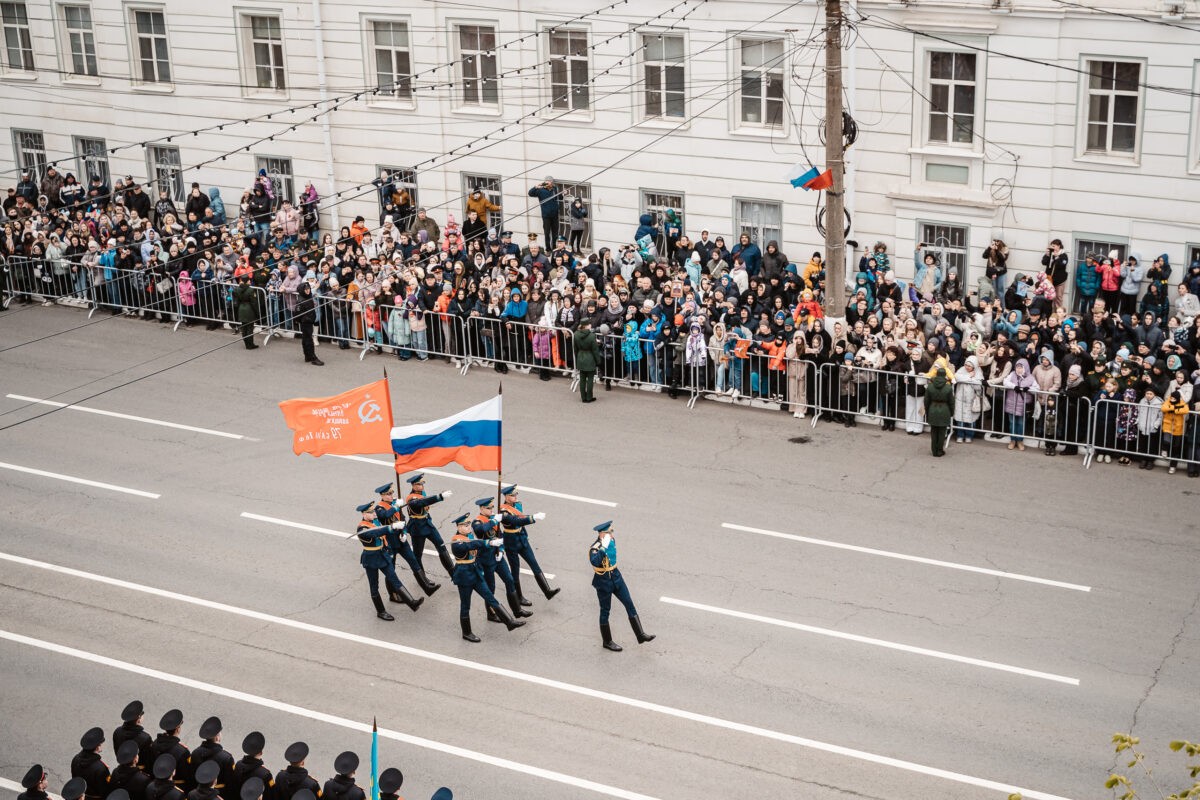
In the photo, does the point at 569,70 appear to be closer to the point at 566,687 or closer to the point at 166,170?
the point at 166,170

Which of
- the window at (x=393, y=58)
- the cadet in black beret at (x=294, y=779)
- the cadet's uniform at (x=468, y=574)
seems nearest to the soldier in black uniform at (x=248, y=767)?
the cadet in black beret at (x=294, y=779)

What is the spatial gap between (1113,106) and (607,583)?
43.8 ft

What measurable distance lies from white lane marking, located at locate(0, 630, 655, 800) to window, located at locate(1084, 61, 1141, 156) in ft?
51.0

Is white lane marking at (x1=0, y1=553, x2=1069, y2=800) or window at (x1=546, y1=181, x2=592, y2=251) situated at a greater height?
window at (x1=546, y1=181, x2=592, y2=251)

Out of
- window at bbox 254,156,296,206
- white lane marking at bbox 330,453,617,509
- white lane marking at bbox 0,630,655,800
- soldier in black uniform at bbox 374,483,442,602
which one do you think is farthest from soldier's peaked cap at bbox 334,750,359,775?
window at bbox 254,156,296,206

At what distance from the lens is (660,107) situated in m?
30.7

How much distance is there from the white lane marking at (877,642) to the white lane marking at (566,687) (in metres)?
2.18

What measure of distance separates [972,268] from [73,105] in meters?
23.2

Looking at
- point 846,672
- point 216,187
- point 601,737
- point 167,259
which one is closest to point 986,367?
point 846,672

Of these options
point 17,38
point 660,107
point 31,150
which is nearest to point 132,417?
point 660,107

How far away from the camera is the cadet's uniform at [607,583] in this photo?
1819cm

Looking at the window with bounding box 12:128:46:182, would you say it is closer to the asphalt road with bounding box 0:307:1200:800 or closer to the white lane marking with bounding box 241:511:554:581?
the asphalt road with bounding box 0:307:1200:800

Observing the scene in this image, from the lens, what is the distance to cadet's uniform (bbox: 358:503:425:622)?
63.3 ft

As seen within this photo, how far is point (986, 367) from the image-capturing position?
79.0 ft
